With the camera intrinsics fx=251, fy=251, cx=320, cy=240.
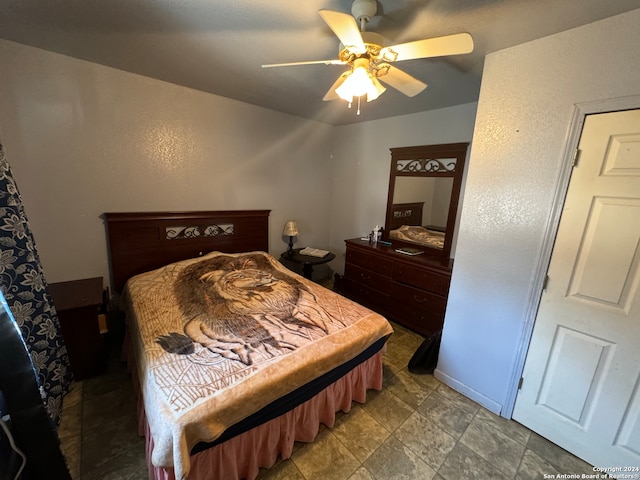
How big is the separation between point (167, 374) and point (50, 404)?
3.30 ft

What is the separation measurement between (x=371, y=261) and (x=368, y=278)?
0.75 feet

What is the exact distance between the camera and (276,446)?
4.59 ft

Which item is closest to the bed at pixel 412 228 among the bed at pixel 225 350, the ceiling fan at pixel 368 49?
the bed at pixel 225 350

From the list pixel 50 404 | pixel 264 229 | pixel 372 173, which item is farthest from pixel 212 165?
pixel 50 404

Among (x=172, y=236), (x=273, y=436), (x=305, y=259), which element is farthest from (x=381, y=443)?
(x=172, y=236)

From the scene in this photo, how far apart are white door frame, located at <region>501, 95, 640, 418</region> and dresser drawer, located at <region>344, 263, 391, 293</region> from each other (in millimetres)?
1402

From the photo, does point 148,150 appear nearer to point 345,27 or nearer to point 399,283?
point 345,27

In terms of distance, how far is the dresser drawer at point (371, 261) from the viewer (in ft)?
9.65

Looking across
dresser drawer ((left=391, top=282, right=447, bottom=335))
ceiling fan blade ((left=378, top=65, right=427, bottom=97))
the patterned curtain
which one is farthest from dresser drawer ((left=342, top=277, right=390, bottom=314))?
the patterned curtain

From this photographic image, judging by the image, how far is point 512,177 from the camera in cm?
160

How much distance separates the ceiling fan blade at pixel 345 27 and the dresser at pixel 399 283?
2042mm

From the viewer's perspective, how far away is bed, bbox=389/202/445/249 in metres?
2.85

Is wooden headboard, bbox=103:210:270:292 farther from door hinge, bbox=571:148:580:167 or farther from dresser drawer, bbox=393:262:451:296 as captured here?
door hinge, bbox=571:148:580:167

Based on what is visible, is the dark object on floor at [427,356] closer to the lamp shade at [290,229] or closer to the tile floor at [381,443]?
the tile floor at [381,443]
